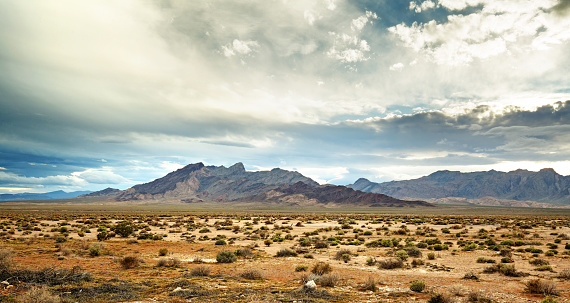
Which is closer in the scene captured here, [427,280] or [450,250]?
[427,280]

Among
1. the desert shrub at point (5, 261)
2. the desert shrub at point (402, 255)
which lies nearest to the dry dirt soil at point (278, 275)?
the desert shrub at point (5, 261)

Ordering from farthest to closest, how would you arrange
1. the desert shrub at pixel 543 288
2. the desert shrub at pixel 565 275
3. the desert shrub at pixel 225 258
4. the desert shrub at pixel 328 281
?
the desert shrub at pixel 225 258 → the desert shrub at pixel 565 275 → the desert shrub at pixel 328 281 → the desert shrub at pixel 543 288

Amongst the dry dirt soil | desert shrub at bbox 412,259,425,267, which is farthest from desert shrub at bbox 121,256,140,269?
desert shrub at bbox 412,259,425,267

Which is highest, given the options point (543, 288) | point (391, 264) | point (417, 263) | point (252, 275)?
point (543, 288)

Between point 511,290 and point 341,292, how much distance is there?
7753 mm

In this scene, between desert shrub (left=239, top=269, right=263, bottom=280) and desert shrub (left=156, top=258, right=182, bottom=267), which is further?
desert shrub (left=156, top=258, right=182, bottom=267)

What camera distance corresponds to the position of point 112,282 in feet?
43.8

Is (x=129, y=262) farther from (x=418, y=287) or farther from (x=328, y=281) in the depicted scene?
(x=418, y=287)

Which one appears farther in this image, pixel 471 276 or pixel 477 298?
pixel 471 276

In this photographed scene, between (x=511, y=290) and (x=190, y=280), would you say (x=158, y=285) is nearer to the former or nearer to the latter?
(x=190, y=280)

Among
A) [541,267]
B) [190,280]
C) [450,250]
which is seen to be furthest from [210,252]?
[541,267]

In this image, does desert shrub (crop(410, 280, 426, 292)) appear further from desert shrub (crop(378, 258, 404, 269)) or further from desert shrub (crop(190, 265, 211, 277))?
desert shrub (crop(190, 265, 211, 277))

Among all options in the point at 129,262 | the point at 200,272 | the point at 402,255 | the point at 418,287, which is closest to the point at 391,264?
the point at 402,255

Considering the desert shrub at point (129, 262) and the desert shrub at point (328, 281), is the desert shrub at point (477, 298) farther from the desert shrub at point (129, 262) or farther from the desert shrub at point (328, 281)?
the desert shrub at point (129, 262)
